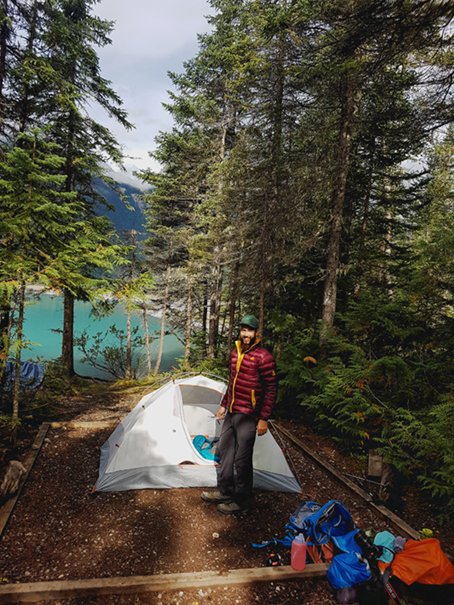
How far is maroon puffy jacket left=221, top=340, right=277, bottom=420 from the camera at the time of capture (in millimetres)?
4447

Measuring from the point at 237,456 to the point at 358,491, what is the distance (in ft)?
7.02

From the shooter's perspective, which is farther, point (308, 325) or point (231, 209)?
point (231, 209)

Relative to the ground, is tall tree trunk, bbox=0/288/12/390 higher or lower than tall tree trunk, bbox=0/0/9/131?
lower

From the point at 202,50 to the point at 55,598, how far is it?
68.1 feet

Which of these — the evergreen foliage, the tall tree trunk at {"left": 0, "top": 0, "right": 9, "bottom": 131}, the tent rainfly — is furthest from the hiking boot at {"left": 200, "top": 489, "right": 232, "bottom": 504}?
the tall tree trunk at {"left": 0, "top": 0, "right": 9, "bottom": 131}

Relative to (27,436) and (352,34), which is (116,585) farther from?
(352,34)

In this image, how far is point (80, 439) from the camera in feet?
22.2

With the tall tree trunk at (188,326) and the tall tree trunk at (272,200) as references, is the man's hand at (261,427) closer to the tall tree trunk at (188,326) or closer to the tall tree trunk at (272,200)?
the tall tree trunk at (272,200)

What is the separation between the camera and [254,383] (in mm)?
4504

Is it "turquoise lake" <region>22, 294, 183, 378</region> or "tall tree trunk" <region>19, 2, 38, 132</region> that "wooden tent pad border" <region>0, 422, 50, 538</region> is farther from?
"turquoise lake" <region>22, 294, 183, 378</region>

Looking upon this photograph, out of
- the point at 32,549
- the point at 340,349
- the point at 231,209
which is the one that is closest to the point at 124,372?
the point at 231,209

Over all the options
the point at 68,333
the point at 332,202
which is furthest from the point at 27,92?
the point at 332,202

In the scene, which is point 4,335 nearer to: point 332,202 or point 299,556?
point 299,556

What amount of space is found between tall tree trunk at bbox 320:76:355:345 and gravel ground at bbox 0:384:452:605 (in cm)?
447
